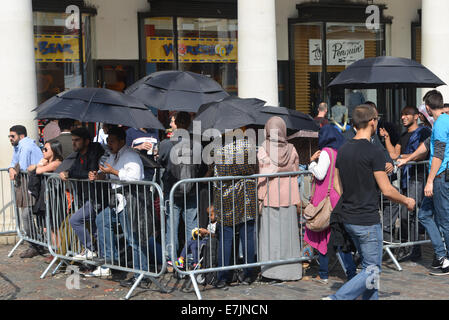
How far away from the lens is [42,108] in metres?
7.64

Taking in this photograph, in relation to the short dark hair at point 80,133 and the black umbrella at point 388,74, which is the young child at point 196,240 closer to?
the short dark hair at point 80,133

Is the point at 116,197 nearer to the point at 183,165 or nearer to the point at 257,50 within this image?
the point at 183,165

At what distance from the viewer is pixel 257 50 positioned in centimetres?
1147

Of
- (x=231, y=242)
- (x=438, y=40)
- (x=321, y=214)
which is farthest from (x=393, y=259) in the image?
(x=438, y=40)

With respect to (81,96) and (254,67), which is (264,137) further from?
(254,67)

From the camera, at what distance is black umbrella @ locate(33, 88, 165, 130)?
7145 millimetres

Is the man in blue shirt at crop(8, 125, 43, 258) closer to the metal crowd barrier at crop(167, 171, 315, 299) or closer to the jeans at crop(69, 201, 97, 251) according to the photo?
the jeans at crop(69, 201, 97, 251)

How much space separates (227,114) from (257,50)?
13.6ft

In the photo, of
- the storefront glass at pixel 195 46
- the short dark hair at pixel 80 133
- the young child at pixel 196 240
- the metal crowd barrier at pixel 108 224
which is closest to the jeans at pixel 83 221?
the metal crowd barrier at pixel 108 224

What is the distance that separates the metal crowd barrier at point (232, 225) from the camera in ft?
23.8

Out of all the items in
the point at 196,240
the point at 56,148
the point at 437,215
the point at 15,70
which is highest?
the point at 15,70

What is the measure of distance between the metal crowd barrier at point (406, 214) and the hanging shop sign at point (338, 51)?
8117mm

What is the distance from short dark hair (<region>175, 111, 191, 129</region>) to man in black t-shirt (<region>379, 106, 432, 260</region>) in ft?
8.89

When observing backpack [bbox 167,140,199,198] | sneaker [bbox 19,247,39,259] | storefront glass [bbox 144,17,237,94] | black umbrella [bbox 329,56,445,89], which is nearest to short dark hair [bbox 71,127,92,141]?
backpack [bbox 167,140,199,198]
